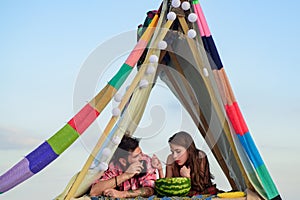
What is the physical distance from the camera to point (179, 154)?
4977 millimetres

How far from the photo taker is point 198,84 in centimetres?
498

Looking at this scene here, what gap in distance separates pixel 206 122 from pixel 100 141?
42.7 inches

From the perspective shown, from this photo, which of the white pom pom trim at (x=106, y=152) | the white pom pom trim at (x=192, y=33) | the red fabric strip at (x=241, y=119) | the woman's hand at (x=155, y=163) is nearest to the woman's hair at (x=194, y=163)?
the woman's hand at (x=155, y=163)

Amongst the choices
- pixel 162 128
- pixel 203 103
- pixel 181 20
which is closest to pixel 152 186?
pixel 162 128

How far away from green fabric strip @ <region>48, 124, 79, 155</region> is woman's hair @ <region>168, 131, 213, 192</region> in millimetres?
919

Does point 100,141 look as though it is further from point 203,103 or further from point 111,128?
point 203,103

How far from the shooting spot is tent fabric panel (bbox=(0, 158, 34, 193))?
4504 mm

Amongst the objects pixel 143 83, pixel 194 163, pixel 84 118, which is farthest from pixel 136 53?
pixel 194 163

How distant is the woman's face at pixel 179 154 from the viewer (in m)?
4.97

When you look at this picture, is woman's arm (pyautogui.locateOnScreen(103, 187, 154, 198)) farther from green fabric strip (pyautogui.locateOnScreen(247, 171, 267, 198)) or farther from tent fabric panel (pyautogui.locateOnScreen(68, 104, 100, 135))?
green fabric strip (pyautogui.locateOnScreen(247, 171, 267, 198))

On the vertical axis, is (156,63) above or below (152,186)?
above

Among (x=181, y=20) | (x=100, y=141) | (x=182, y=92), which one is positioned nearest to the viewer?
(x=100, y=141)

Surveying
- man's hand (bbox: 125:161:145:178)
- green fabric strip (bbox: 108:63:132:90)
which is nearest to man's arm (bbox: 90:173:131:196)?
man's hand (bbox: 125:161:145:178)

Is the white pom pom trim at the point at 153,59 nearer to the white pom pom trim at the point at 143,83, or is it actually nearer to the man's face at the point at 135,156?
the white pom pom trim at the point at 143,83
